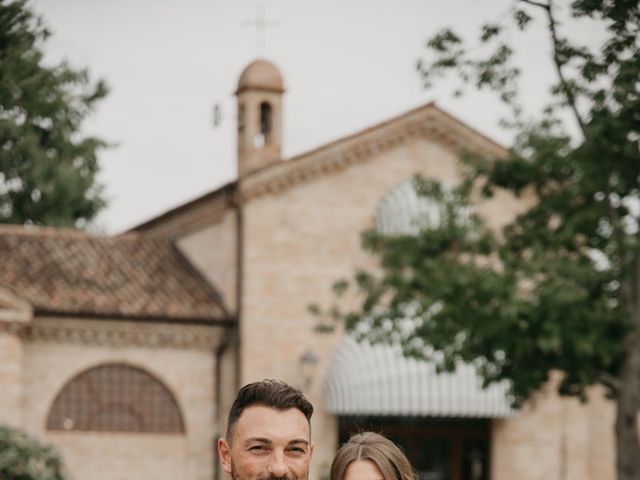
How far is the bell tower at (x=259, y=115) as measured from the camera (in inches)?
1270

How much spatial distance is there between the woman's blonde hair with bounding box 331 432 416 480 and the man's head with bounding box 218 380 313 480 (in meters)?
0.32

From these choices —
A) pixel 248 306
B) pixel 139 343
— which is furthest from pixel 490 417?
pixel 139 343

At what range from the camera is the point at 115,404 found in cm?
3008

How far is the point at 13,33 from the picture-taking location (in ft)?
32.6

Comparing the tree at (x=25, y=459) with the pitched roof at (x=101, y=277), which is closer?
the tree at (x=25, y=459)

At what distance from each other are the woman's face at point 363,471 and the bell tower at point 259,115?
26.4 metres

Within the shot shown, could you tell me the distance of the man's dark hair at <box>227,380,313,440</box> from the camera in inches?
214

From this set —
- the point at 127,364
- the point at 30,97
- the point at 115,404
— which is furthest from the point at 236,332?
the point at 30,97

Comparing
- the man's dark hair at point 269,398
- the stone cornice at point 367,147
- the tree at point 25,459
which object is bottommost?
the tree at point 25,459

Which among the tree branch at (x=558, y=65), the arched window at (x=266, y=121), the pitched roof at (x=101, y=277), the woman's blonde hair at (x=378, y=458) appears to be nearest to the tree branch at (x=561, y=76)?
the tree branch at (x=558, y=65)

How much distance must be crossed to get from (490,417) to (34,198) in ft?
39.9

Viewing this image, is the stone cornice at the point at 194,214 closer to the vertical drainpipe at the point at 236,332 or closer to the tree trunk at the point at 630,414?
the vertical drainpipe at the point at 236,332

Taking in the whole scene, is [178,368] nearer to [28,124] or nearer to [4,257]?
[4,257]

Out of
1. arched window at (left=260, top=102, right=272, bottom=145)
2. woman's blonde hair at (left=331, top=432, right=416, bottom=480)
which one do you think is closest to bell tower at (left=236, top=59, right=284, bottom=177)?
arched window at (left=260, top=102, right=272, bottom=145)
